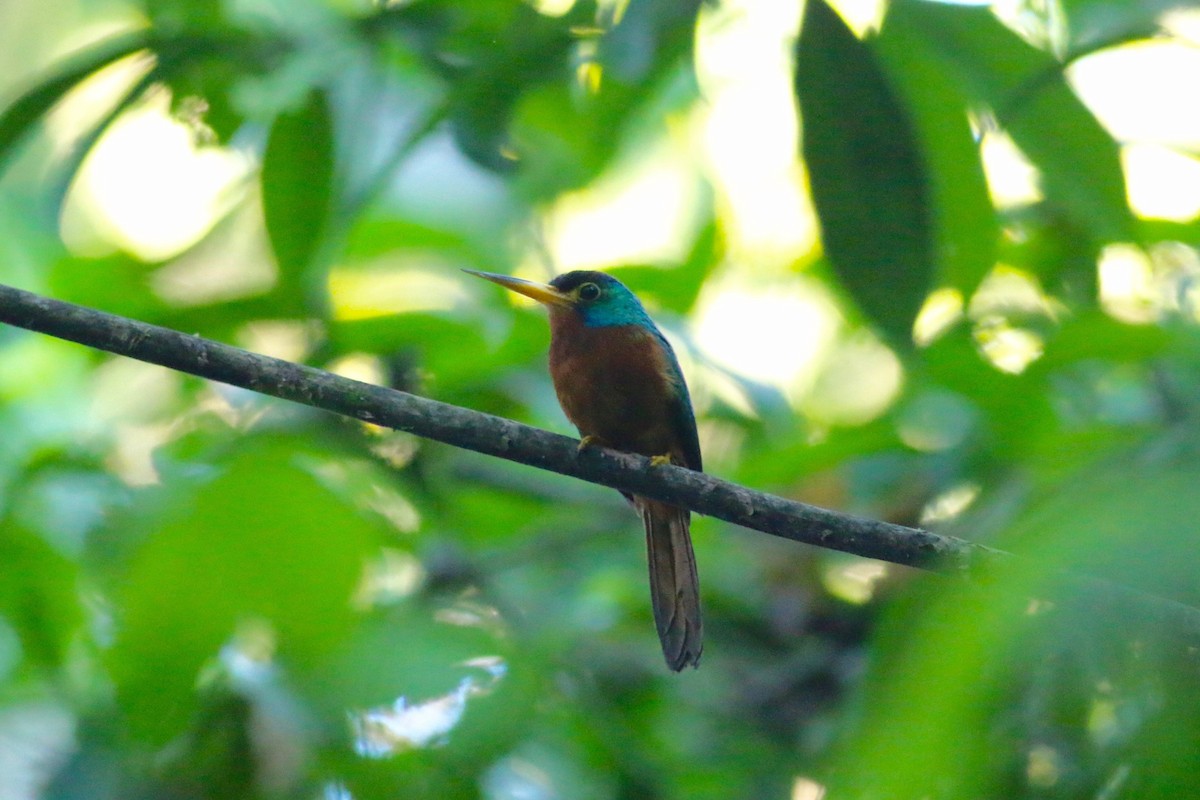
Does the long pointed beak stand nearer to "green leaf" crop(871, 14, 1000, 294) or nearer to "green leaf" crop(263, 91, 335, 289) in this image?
"green leaf" crop(263, 91, 335, 289)

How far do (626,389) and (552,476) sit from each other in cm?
51

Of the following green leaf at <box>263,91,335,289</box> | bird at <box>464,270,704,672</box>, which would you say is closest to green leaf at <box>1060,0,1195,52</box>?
green leaf at <box>263,91,335,289</box>

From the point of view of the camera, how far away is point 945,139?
5.76 feet

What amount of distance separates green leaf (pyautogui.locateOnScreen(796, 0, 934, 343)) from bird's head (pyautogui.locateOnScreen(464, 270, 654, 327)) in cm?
181

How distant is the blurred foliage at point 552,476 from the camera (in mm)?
848

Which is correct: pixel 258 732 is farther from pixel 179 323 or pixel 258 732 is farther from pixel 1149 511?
pixel 1149 511

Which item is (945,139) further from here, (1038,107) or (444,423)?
(444,423)

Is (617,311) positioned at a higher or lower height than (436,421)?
lower

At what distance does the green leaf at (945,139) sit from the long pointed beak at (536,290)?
1436mm

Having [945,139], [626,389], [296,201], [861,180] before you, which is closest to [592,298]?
[626,389]

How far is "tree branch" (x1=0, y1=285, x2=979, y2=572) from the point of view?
5.63 feet

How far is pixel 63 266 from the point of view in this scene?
3.18 metres

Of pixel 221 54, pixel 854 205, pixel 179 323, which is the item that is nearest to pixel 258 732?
pixel 179 323

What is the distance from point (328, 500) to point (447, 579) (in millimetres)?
1027
